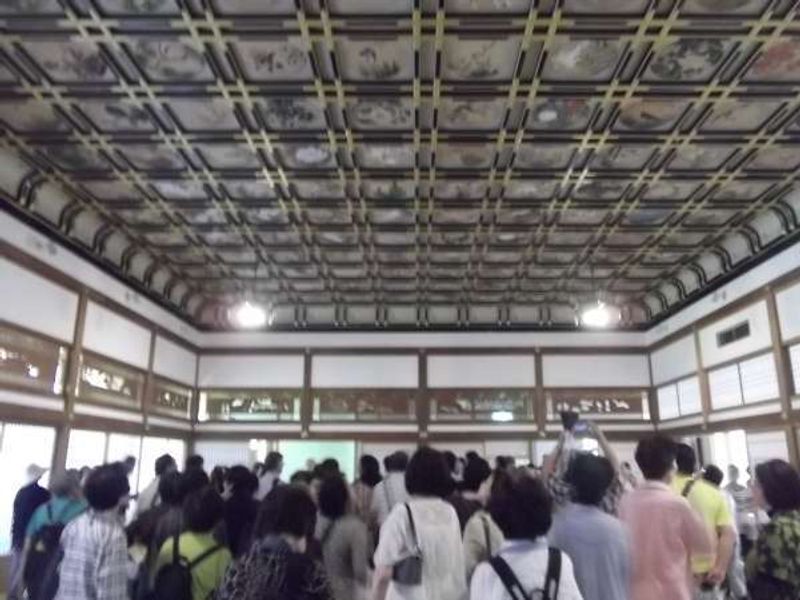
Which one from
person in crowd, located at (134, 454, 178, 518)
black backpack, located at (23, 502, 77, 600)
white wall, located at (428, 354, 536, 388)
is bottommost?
black backpack, located at (23, 502, 77, 600)

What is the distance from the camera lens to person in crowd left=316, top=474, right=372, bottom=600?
133 inches

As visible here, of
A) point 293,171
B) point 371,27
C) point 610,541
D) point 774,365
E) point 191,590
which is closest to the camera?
point 610,541

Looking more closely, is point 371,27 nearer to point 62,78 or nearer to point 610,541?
point 62,78

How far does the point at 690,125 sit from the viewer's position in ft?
20.2

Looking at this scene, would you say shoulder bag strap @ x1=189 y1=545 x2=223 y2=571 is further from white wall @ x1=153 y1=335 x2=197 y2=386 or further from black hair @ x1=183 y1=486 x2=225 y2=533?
white wall @ x1=153 y1=335 x2=197 y2=386

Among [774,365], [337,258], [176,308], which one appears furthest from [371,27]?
[176,308]

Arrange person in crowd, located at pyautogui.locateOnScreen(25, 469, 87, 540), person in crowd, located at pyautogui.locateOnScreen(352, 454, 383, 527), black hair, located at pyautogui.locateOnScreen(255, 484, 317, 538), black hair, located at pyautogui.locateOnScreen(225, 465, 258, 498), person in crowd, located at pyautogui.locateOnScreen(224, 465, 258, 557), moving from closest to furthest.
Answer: black hair, located at pyautogui.locateOnScreen(255, 484, 317, 538), person in crowd, located at pyautogui.locateOnScreen(224, 465, 258, 557), black hair, located at pyautogui.locateOnScreen(225, 465, 258, 498), person in crowd, located at pyautogui.locateOnScreen(25, 469, 87, 540), person in crowd, located at pyautogui.locateOnScreen(352, 454, 383, 527)

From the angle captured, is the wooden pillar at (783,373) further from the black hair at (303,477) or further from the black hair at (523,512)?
the black hair at (523,512)

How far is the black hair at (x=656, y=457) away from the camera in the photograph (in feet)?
9.21

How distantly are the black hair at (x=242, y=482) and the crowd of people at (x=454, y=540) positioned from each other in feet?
0.11

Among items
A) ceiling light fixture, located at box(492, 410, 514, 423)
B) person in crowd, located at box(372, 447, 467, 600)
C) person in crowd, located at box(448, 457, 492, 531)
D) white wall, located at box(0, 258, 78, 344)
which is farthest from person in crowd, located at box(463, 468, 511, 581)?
ceiling light fixture, located at box(492, 410, 514, 423)

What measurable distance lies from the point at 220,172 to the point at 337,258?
10.3 ft

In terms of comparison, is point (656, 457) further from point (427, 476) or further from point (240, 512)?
point (240, 512)

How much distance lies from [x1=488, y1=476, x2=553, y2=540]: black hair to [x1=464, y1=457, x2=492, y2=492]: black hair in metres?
2.06
